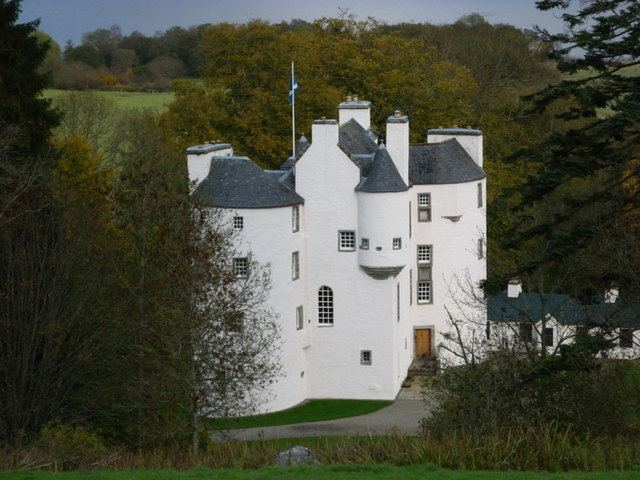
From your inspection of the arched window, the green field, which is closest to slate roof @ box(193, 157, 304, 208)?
the arched window

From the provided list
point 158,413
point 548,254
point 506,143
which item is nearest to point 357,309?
point 158,413

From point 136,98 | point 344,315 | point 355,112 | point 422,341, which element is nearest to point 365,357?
point 344,315

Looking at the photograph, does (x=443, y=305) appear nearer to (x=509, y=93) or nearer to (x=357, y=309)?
(x=357, y=309)

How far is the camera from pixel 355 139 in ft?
178

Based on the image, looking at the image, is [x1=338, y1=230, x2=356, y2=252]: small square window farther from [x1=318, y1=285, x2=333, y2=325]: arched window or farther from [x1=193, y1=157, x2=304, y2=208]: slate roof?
[x1=193, y1=157, x2=304, y2=208]: slate roof

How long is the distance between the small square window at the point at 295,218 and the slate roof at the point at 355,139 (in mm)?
3447

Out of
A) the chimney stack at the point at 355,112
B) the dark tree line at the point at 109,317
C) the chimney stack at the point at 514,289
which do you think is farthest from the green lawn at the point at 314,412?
the chimney stack at the point at 355,112

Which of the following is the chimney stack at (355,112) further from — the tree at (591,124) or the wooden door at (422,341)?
the tree at (591,124)

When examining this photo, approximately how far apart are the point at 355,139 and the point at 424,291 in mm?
6609

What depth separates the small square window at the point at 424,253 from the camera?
5534 centimetres

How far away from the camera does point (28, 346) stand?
36.3m

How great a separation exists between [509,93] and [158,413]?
50.2m

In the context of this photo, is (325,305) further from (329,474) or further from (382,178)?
(329,474)

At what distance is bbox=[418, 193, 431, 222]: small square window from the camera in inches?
2160
